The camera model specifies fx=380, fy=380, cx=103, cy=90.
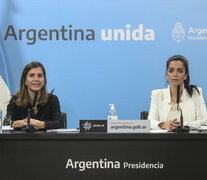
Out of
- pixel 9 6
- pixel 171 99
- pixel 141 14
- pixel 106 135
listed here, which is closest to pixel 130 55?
pixel 141 14

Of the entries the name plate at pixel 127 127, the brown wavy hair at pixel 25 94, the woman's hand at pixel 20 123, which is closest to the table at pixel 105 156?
the name plate at pixel 127 127

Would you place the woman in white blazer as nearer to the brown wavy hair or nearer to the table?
the brown wavy hair

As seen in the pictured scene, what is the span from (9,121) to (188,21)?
2536 mm

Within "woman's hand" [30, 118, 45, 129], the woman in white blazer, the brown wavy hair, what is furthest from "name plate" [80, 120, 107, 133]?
the woman in white blazer

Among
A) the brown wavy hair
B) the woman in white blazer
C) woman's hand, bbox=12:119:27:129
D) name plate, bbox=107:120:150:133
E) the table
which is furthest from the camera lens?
the woman in white blazer

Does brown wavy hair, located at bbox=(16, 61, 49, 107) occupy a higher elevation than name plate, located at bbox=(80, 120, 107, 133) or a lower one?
higher

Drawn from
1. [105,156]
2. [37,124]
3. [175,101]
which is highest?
[175,101]

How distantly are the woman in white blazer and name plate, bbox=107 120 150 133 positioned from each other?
113 cm

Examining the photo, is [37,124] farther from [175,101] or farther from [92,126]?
[175,101]

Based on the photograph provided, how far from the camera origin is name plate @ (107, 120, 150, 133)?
2.52 metres

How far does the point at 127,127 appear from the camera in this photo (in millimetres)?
2521

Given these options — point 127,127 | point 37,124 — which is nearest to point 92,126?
point 127,127

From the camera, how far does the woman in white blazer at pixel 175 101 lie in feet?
12.1

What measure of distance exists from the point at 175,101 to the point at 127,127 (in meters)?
1.33
